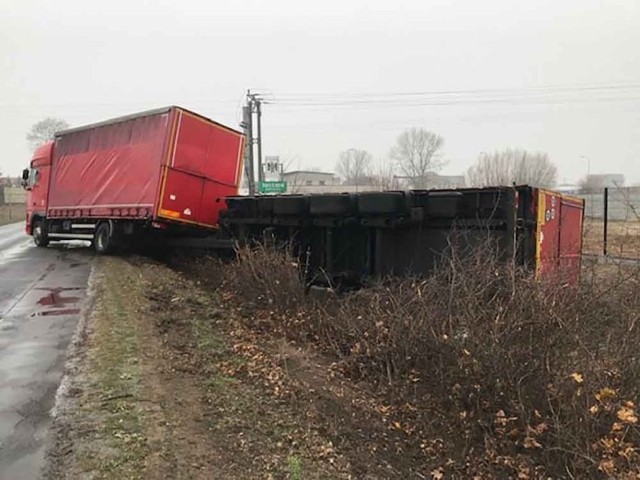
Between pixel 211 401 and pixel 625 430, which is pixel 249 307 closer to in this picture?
pixel 211 401

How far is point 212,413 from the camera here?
436cm

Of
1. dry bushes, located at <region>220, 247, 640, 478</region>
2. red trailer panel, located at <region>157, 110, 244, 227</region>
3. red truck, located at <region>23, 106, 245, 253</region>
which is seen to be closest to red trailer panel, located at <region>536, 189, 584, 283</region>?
dry bushes, located at <region>220, 247, 640, 478</region>

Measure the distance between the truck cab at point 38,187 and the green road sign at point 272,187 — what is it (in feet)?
51.5

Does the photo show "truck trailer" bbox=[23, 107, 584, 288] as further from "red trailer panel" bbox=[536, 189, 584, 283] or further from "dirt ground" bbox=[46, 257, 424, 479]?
"dirt ground" bbox=[46, 257, 424, 479]

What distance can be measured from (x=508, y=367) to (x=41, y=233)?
2004 cm

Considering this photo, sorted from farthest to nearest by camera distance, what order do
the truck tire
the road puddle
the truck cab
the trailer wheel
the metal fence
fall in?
1. the truck tire
2. the truck cab
3. the trailer wheel
4. the metal fence
5. the road puddle

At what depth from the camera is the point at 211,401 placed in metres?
4.61

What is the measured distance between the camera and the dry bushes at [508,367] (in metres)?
3.93

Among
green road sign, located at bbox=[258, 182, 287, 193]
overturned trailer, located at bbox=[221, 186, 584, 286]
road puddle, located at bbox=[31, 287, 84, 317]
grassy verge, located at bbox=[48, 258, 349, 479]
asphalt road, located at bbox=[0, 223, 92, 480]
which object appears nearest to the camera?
grassy verge, located at bbox=[48, 258, 349, 479]

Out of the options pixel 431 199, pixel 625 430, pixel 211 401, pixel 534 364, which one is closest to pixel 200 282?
pixel 431 199

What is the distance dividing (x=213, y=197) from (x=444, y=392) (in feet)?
36.5

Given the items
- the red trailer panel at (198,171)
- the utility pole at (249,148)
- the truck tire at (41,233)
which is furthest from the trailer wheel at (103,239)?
the utility pole at (249,148)

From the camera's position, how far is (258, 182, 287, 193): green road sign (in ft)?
118

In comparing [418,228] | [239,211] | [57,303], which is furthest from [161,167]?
[418,228]
